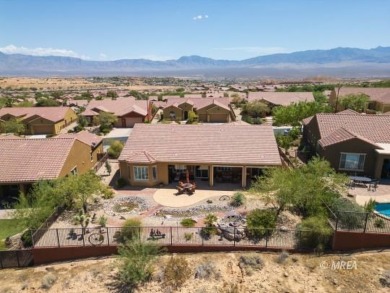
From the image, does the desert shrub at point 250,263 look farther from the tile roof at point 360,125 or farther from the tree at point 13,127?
the tree at point 13,127

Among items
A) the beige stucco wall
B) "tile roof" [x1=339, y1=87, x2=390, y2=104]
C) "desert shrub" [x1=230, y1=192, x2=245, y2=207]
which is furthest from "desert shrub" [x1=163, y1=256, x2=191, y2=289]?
"tile roof" [x1=339, y1=87, x2=390, y2=104]

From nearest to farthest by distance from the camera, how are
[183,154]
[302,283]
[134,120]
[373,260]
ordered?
[302,283]
[373,260]
[183,154]
[134,120]

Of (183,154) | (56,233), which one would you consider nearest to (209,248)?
(56,233)

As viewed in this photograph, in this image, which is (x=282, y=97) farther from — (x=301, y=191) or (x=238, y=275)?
(x=238, y=275)

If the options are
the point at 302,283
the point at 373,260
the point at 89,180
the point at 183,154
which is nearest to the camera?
the point at 302,283

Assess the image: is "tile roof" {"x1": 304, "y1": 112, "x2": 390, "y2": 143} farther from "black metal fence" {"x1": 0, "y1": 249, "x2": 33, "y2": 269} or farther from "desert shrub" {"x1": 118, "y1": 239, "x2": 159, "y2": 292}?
"black metal fence" {"x1": 0, "y1": 249, "x2": 33, "y2": 269}

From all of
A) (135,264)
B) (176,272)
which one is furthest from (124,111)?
(176,272)

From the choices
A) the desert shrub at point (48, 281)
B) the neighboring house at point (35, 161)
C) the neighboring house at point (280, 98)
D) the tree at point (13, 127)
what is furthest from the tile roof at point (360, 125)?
the tree at point (13, 127)

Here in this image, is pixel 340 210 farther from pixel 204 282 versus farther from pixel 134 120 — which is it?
pixel 134 120
